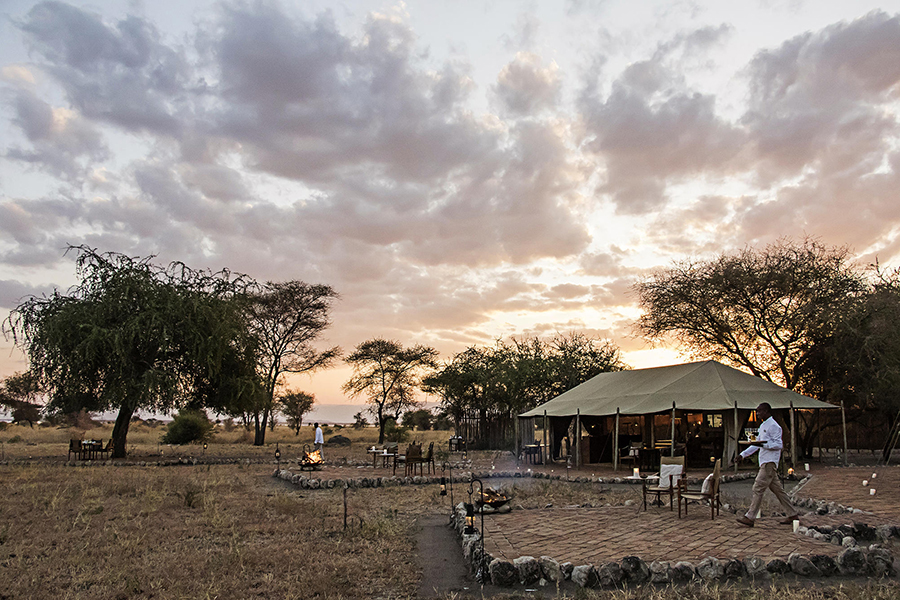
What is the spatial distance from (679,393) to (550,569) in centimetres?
1431

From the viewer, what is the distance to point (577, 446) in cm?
2120

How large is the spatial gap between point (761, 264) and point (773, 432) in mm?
18365

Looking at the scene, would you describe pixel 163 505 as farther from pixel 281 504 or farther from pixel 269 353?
pixel 269 353

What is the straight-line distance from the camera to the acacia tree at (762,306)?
79.2 feet

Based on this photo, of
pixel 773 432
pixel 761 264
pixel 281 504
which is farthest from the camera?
pixel 761 264

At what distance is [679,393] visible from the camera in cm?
1958

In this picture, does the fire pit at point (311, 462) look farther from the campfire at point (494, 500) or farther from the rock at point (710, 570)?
the rock at point (710, 570)

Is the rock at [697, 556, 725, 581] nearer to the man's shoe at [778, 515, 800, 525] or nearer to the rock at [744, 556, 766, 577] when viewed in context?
the rock at [744, 556, 766, 577]

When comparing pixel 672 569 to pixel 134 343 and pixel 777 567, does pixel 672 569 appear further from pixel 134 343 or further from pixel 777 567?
pixel 134 343

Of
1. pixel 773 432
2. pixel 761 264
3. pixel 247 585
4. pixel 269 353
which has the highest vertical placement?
pixel 761 264

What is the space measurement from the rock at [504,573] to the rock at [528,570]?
0.17 feet

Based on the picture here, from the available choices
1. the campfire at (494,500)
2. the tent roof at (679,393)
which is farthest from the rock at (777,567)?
the tent roof at (679,393)

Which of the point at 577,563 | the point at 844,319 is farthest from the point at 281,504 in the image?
the point at 844,319

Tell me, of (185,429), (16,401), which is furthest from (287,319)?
(16,401)
